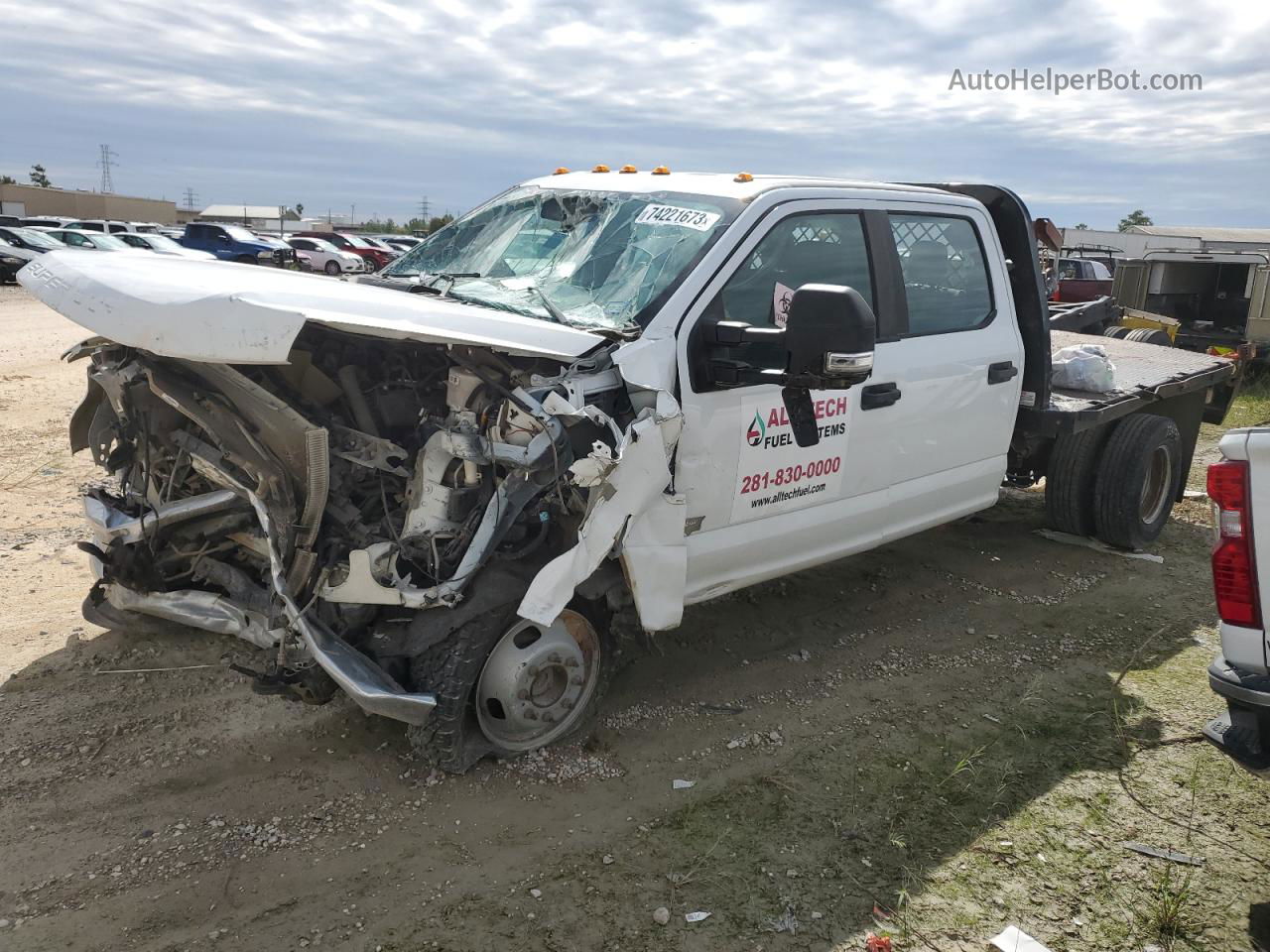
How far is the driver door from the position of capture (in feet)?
11.9

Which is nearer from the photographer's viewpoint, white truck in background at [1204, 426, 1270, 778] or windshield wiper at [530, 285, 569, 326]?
white truck in background at [1204, 426, 1270, 778]

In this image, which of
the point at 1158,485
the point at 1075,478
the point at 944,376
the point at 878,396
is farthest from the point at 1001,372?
the point at 1158,485

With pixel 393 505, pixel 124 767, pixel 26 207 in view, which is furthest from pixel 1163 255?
pixel 26 207

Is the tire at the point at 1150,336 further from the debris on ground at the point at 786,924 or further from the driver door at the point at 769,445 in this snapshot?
the debris on ground at the point at 786,924

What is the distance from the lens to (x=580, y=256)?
405 centimetres

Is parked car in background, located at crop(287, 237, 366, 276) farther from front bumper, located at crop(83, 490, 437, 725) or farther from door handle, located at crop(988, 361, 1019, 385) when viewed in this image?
front bumper, located at crop(83, 490, 437, 725)

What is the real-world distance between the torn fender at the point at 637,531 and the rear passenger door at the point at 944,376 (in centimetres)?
109

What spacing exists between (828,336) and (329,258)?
101 feet

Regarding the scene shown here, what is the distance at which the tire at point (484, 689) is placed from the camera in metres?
3.29

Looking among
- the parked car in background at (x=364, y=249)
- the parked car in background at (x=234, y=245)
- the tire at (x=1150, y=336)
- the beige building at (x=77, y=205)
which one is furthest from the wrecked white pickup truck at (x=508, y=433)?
the beige building at (x=77, y=205)

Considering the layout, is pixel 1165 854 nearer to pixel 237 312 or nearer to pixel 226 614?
pixel 226 614

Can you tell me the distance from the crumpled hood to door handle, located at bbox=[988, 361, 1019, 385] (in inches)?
96.6

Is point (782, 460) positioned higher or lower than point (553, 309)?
lower

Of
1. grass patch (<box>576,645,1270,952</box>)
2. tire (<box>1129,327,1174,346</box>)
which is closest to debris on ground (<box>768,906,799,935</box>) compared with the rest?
grass patch (<box>576,645,1270,952</box>)
